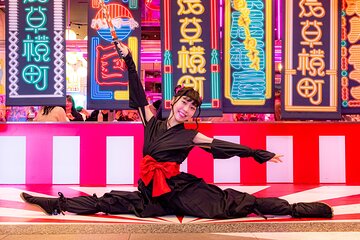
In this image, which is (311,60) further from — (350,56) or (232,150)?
(232,150)

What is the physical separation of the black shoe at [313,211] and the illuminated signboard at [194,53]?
6.47ft

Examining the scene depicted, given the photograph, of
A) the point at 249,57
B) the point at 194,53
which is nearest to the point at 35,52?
the point at 194,53

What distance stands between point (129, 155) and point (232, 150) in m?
2.08

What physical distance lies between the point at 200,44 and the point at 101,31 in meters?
1.04

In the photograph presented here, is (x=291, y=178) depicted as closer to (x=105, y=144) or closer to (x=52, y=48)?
(x=105, y=144)

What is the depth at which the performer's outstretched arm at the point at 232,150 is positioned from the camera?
3.11m

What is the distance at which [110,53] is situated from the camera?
511cm

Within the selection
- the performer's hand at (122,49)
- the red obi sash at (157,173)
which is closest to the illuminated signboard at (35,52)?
the performer's hand at (122,49)

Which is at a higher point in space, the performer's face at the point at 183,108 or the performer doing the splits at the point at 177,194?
the performer's face at the point at 183,108

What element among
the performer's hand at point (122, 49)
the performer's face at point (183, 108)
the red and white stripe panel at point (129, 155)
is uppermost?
the performer's hand at point (122, 49)

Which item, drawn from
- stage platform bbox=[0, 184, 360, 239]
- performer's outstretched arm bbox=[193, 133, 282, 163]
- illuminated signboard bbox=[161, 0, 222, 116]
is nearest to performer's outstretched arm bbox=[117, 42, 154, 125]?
performer's outstretched arm bbox=[193, 133, 282, 163]

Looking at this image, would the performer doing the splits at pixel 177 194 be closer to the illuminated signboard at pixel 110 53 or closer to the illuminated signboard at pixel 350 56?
the illuminated signboard at pixel 110 53

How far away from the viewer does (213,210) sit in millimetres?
3264

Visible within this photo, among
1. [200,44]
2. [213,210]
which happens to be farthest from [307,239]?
[200,44]
